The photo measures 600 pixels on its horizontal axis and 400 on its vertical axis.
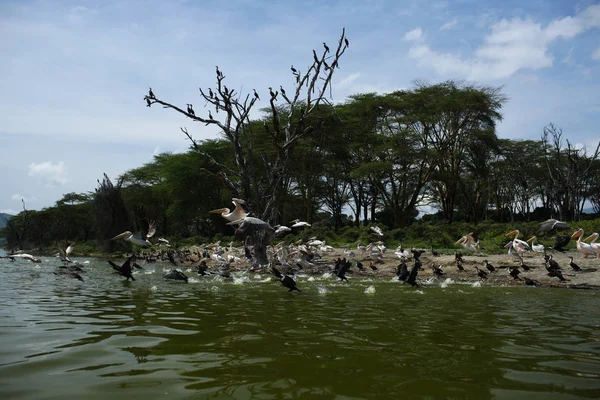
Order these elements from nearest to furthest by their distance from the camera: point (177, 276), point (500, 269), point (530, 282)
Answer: point (530, 282), point (177, 276), point (500, 269)

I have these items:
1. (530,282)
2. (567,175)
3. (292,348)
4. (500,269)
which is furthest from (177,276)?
(567,175)

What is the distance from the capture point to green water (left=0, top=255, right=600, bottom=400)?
3.07 m

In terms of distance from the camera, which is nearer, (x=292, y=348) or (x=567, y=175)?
(x=292, y=348)

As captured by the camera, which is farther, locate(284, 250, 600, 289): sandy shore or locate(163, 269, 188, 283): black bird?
locate(284, 250, 600, 289): sandy shore

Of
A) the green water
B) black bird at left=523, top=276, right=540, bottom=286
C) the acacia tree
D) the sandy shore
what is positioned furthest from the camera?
the acacia tree

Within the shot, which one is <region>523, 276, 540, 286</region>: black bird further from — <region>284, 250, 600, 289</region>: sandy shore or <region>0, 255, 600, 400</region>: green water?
<region>0, 255, 600, 400</region>: green water

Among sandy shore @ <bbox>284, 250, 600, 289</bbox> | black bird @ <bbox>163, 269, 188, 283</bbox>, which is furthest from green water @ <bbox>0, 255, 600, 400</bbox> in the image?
sandy shore @ <bbox>284, 250, 600, 289</bbox>

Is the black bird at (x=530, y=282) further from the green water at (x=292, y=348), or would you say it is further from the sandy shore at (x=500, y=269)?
the green water at (x=292, y=348)

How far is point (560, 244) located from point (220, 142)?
117ft

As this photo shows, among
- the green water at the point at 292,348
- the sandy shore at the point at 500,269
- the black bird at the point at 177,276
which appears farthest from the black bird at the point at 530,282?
the black bird at the point at 177,276

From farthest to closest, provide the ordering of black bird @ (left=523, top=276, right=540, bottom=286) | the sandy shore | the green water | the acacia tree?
1. the acacia tree
2. the sandy shore
3. black bird @ (left=523, top=276, right=540, bottom=286)
4. the green water

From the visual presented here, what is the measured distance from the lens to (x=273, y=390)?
2986mm

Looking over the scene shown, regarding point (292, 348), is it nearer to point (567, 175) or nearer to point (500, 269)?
point (500, 269)

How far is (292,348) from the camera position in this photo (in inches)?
167
